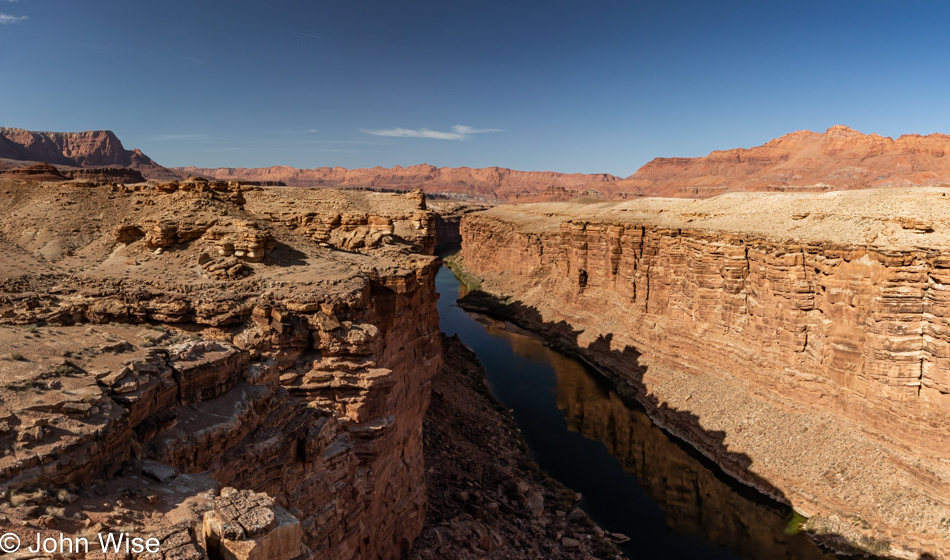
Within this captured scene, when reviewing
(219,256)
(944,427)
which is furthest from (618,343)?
(219,256)

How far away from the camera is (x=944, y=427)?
2027 centimetres

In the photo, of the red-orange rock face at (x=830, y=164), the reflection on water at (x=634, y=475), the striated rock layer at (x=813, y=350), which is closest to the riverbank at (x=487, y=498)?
the reflection on water at (x=634, y=475)

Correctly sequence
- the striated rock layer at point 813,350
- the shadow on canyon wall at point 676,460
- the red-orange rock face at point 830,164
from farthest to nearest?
the red-orange rock face at point 830,164 < the shadow on canyon wall at point 676,460 < the striated rock layer at point 813,350

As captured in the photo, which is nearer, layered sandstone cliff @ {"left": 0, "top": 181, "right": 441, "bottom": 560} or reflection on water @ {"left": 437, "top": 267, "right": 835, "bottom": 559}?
layered sandstone cliff @ {"left": 0, "top": 181, "right": 441, "bottom": 560}

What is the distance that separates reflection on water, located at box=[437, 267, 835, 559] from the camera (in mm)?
21094

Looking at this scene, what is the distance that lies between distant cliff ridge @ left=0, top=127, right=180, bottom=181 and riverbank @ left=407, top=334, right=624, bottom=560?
116 meters

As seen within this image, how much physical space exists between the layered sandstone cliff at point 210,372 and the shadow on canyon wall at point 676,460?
13535 millimetres

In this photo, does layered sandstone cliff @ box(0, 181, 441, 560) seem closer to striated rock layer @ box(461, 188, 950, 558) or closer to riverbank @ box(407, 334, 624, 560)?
riverbank @ box(407, 334, 624, 560)

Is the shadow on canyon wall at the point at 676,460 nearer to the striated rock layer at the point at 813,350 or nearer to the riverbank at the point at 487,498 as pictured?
the striated rock layer at the point at 813,350

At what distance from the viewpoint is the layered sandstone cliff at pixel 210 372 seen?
6.37 metres

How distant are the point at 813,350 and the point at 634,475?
11010mm

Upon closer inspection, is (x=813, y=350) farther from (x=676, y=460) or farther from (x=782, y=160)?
(x=782, y=160)

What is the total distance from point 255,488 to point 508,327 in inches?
1652

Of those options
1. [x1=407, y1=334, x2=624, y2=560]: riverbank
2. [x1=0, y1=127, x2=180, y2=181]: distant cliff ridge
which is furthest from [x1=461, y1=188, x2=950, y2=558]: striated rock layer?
[x1=0, y1=127, x2=180, y2=181]: distant cliff ridge
